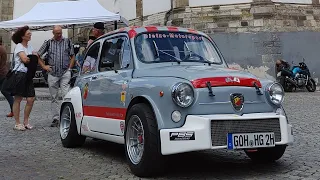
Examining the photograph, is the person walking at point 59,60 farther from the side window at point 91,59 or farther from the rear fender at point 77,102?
the rear fender at point 77,102

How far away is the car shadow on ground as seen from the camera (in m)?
4.40

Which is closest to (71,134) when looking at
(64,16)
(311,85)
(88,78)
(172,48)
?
(88,78)

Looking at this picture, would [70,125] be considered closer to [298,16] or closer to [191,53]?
[191,53]

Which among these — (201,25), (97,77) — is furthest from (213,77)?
(201,25)

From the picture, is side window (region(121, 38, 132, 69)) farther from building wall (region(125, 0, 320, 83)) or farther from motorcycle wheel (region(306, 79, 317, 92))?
motorcycle wheel (region(306, 79, 317, 92))

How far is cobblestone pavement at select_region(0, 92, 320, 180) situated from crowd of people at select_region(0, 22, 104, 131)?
2.78ft

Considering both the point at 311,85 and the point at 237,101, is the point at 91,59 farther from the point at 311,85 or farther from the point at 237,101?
the point at 311,85

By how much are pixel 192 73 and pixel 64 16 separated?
29.8 feet

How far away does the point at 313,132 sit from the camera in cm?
715

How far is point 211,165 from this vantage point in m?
4.90

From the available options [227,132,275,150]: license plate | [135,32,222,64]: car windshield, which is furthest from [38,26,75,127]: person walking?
[227,132,275,150]: license plate

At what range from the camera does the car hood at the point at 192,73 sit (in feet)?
13.8

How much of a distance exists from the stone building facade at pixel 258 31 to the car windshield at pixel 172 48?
12718 mm

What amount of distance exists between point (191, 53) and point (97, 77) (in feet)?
4.28
